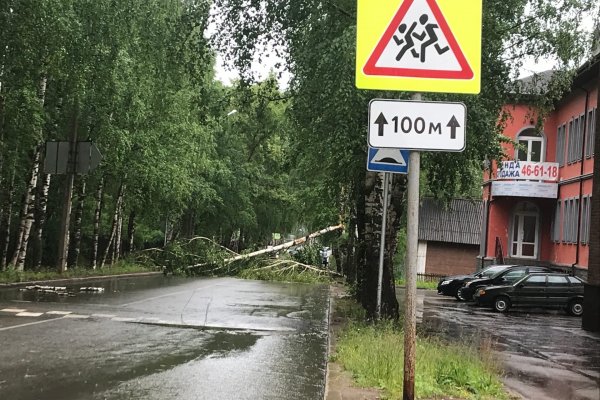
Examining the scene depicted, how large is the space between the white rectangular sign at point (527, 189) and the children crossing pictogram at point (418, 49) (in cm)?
2824

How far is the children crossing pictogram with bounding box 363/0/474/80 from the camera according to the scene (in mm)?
5082

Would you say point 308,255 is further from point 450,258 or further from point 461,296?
point 450,258

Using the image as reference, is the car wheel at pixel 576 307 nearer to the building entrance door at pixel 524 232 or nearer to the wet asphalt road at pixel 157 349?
the wet asphalt road at pixel 157 349

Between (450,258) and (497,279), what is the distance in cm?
2495

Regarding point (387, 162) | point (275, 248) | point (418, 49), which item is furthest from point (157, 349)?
point (275, 248)

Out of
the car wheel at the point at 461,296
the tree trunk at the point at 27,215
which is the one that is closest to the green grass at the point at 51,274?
the tree trunk at the point at 27,215

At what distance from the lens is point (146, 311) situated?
14133mm

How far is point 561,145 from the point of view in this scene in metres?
31.8

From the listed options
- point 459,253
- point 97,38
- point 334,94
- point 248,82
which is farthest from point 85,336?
point 459,253

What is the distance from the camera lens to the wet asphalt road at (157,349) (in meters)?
7.06

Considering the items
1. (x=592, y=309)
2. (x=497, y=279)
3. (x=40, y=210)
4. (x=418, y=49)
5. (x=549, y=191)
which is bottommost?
(x=592, y=309)

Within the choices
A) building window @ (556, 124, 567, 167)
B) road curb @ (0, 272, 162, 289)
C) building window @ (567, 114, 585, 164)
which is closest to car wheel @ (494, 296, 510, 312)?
building window @ (567, 114, 585, 164)

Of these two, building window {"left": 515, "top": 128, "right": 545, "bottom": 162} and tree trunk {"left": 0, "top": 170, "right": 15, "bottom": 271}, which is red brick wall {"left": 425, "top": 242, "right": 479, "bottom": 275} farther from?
tree trunk {"left": 0, "top": 170, "right": 15, "bottom": 271}

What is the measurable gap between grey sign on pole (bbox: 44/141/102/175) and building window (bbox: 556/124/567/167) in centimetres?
2223
